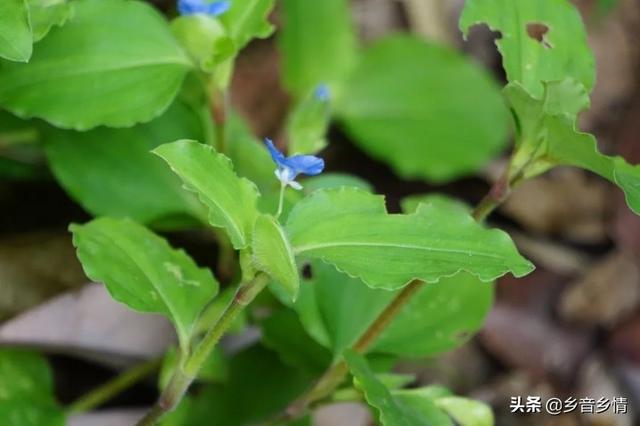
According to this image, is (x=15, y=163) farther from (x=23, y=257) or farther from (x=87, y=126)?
(x=87, y=126)

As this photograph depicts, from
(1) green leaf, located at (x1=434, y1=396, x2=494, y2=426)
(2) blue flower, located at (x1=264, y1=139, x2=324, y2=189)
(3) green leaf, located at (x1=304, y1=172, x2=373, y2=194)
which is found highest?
(2) blue flower, located at (x1=264, y1=139, x2=324, y2=189)

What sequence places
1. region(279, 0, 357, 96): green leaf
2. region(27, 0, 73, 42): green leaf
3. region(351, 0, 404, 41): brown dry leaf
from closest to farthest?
region(27, 0, 73, 42): green leaf, region(279, 0, 357, 96): green leaf, region(351, 0, 404, 41): brown dry leaf

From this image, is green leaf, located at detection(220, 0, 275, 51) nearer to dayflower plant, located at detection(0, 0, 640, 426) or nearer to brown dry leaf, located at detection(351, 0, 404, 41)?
dayflower plant, located at detection(0, 0, 640, 426)

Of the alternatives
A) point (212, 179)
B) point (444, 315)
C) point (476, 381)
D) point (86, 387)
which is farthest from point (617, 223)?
point (212, 179)

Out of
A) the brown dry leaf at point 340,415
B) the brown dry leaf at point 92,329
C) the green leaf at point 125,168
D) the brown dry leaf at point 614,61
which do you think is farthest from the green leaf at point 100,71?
the brown dry leaf at point 614,61

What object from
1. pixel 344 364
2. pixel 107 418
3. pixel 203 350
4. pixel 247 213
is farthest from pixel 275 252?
pixel 107 418

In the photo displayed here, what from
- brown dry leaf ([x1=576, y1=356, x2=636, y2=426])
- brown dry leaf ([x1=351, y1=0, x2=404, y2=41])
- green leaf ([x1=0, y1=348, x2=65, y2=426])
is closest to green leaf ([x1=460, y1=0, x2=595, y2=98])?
green leaf ([x1=0, y1=348, x2=65, y2=426])

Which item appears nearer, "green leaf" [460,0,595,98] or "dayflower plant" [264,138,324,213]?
"dayflower plant" [264,138,324,213]
